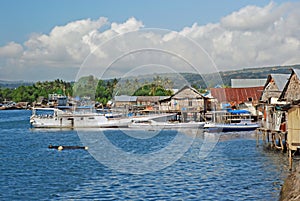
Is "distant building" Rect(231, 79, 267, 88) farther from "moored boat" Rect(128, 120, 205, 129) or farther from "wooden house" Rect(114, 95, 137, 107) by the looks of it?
"moored boat" Rect(128, 120, 205, 129)

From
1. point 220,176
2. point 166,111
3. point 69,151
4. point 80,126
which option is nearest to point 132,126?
point 80,126

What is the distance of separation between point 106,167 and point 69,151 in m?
12.4

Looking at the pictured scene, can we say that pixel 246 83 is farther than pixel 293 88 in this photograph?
Yes

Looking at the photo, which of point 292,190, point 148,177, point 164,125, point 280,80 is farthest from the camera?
point 164,125

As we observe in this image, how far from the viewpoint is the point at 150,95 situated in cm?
13888

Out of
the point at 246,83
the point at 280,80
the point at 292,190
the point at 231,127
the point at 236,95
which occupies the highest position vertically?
the point at 246,83

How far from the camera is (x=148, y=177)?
32562 mm

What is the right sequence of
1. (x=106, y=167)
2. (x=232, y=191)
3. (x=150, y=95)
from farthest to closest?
(x=150, y=95), (x=106, y=167), (x=232, y=191)

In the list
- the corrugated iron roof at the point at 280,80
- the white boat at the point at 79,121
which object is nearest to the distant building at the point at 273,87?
the corrugated iron roof at the point at 280,80

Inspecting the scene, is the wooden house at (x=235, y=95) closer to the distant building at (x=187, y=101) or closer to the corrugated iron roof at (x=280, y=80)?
the distant building at (x=187, y=101)

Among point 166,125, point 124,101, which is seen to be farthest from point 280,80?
point 124,101

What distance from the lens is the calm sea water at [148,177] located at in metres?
27.2

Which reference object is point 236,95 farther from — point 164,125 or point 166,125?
point 164,125

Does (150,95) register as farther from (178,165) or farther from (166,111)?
(178,165)
